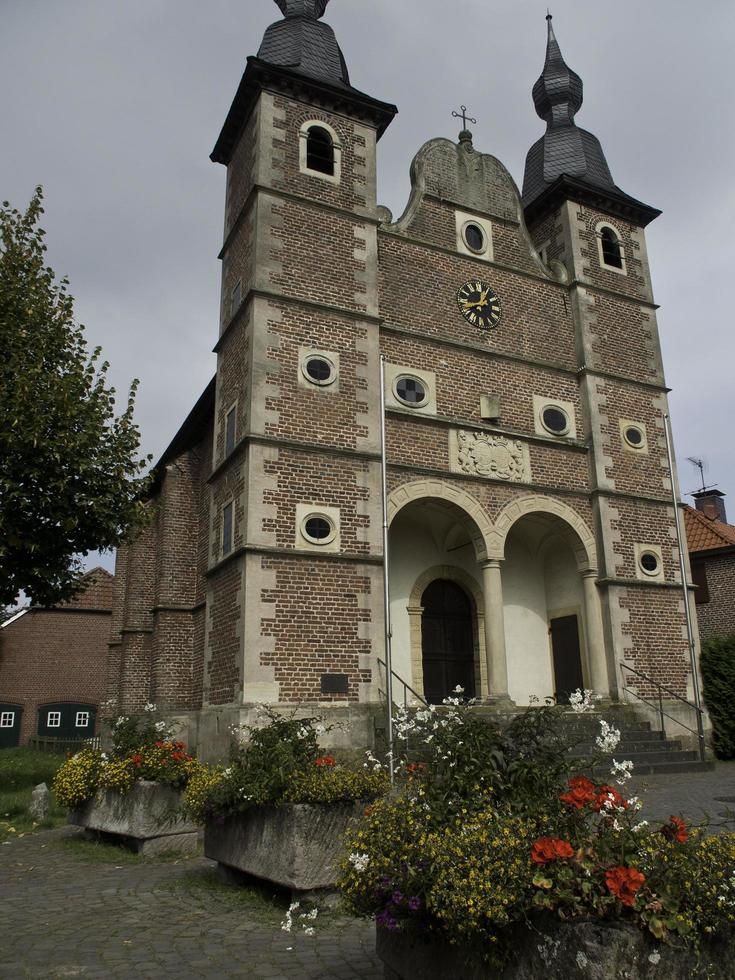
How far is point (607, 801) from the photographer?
3.88 m

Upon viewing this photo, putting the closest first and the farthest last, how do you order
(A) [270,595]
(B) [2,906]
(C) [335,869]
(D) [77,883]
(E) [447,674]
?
1. (C) [335,869]
2. (B) [2,906]
3. (D) [77,883]
4. (A) [270,595]
5. (E) [447,674]

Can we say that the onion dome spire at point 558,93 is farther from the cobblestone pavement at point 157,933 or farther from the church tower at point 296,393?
the cobblestone pavement at point 157,933

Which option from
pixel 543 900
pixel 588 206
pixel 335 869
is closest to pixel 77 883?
pixel 335 869

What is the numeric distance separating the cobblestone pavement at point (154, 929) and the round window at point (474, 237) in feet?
40.7

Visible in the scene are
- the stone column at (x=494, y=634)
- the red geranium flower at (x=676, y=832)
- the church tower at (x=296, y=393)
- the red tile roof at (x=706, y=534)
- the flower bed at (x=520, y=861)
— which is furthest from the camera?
the red tile roof at (x=706, y=534)

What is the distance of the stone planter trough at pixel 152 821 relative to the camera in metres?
9.50

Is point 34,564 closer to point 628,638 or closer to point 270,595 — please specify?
point 270,595

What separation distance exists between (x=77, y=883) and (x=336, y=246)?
463 inches

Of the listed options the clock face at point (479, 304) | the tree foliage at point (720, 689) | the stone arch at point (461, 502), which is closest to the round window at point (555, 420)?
the clock face at point (479, 304)

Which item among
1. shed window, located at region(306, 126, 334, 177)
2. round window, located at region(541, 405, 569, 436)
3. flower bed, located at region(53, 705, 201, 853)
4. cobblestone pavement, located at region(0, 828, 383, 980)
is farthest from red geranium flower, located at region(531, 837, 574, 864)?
shed window, located at region(306, 126, 334, 177)

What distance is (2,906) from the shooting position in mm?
7160

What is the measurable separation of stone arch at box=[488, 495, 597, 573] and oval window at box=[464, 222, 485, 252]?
585cm

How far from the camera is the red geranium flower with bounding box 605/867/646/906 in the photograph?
3.33 meters

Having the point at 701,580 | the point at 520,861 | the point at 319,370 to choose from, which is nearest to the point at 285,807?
the point at 520,861
